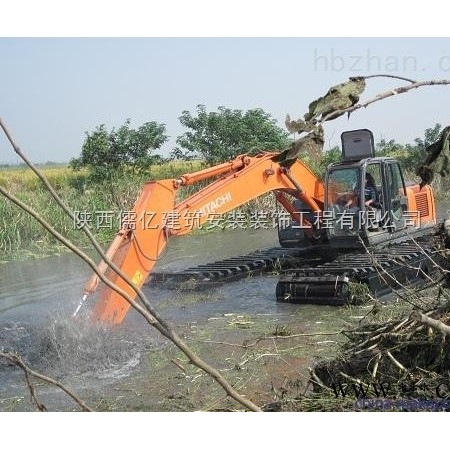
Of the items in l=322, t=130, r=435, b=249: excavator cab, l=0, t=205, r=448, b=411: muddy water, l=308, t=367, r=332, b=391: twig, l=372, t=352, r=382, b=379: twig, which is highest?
l=322, t=130, r=435, b=249: excavator cab

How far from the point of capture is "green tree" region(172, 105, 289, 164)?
71.5ft

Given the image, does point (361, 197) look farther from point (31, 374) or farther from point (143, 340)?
point (31, 374)

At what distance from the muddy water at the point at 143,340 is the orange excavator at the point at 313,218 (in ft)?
1.09

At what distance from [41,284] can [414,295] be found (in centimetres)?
737

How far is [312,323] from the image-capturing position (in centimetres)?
646

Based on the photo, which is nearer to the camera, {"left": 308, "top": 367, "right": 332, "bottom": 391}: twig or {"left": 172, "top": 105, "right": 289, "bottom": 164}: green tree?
{"left": 308, "top": 367, "right": 332, "bottom": 391}: twig

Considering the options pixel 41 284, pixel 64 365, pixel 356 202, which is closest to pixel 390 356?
pixel 64 365

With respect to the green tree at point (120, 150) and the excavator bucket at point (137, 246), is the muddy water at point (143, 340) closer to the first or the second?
the excavator bucket at point (137, 246)

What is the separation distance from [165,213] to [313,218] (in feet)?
10.4

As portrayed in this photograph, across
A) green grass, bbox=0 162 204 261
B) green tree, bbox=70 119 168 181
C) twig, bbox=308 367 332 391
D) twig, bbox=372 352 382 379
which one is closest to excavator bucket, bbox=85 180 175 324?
twig, bbox=308 367 332 391

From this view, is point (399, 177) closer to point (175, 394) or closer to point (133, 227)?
point (133, 227)

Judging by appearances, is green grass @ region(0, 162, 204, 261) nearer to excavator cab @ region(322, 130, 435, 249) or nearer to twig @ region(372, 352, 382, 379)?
excavator cab @ region(322, 130, 435, 249)

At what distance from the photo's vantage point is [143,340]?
6062 mm

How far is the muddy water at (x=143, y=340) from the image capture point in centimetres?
479
